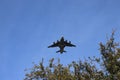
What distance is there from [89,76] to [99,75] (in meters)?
1.10

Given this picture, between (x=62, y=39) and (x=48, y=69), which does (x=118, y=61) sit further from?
(x=62, y=39)

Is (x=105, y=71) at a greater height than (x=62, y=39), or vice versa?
(x=62, y=39)

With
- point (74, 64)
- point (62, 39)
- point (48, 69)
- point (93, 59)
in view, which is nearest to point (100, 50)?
point (93, 59)

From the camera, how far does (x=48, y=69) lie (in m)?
31.2

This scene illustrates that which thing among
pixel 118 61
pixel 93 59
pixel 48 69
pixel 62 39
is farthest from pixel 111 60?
pixel 62 39

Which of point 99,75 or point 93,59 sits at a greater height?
point 93,59

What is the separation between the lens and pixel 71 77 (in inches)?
1143

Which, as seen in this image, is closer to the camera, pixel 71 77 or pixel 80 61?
A: pixel 71 77

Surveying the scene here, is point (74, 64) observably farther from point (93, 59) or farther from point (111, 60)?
point (111, 60)

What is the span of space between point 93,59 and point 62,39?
1544 cm

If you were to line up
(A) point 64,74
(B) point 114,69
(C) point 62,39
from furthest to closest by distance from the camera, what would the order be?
(C) point 62,39
(A) point 64,74
(B) point 114,69

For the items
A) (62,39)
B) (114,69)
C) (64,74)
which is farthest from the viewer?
(62,39)

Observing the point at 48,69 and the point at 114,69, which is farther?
the point at 48,69

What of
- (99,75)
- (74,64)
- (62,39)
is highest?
(62,39)
